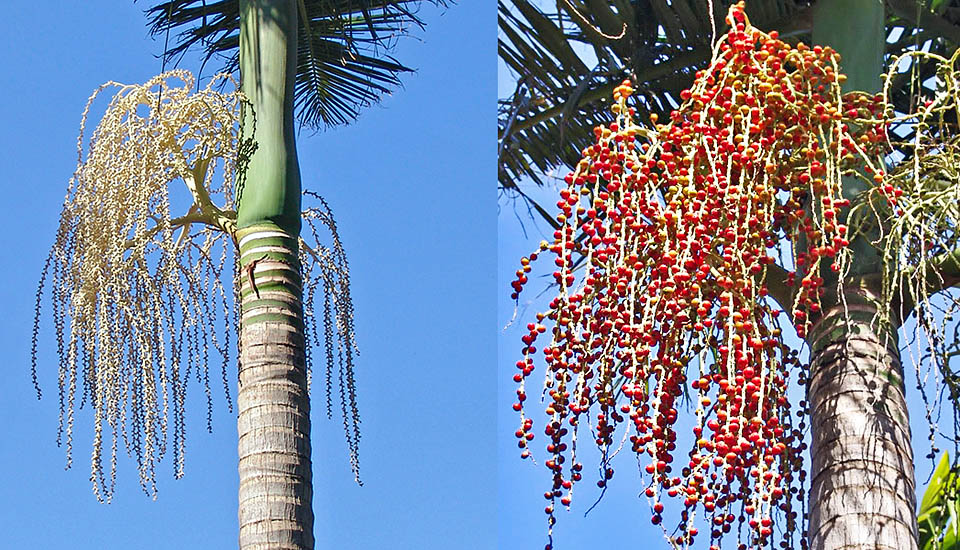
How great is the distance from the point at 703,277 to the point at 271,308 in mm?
1181

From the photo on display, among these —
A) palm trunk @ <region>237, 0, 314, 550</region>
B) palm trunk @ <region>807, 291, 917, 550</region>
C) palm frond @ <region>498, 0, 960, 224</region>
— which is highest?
palm frond @ <region>498, 0, 960, 224</region>

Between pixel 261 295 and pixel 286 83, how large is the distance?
605 millimetres

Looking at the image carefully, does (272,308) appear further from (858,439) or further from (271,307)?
(858,439)

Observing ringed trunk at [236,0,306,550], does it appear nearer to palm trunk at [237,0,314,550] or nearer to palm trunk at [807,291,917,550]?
palm trunk at [237,0,314,550]

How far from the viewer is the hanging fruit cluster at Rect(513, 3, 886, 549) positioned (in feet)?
6.44

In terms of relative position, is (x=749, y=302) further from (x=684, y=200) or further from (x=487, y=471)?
(x=487, y=471)

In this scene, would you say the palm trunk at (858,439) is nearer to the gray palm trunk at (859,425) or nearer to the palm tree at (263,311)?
the gray palm trunk at (859,425)

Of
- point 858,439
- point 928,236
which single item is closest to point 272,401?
point 858,439

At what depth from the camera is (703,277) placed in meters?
2.00

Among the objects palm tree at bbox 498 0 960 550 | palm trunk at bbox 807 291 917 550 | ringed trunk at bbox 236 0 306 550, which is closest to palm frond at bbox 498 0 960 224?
palm tree at bbox 498 0 960 550

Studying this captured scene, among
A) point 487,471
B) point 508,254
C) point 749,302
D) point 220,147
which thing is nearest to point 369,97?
point 508,254

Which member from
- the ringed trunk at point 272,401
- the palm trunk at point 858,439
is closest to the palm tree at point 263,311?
the ringed trunk at point 272,401

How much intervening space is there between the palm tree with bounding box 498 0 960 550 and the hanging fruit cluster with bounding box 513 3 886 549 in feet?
0.38

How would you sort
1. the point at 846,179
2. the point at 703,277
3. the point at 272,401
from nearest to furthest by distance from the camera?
the point at 703,277
the point at 846,179
the point at 272,401
